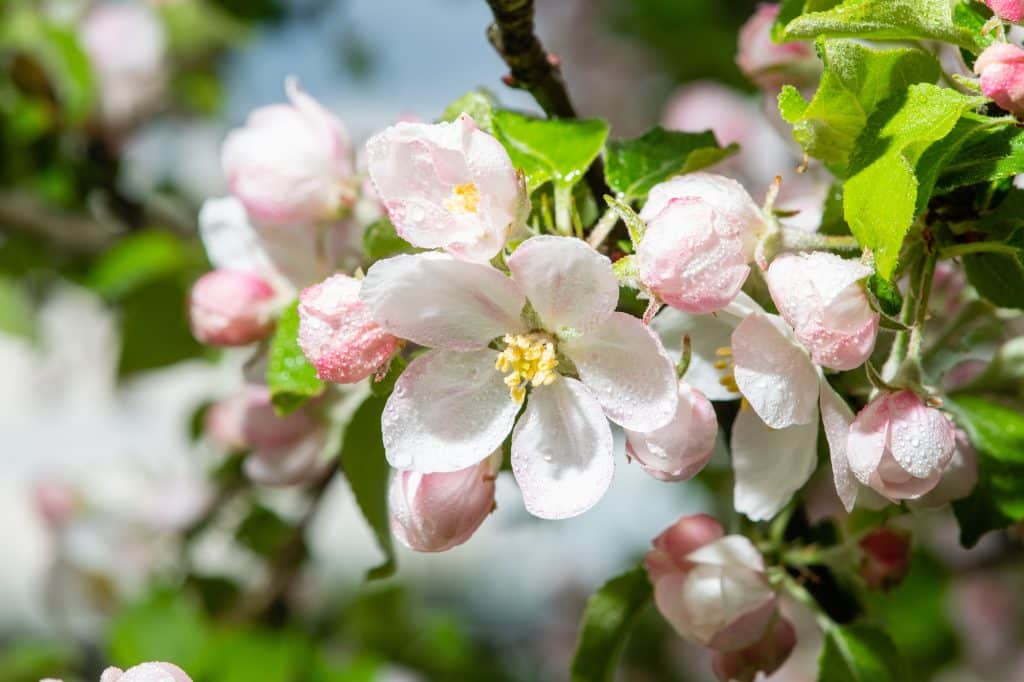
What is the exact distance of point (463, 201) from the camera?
600 mm

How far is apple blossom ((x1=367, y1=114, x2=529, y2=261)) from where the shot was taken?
595 millimetres

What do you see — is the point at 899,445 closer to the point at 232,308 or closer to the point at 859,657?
the point at 859,657

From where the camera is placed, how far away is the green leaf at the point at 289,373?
2.33ft

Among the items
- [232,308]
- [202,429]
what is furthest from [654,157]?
[202,429]

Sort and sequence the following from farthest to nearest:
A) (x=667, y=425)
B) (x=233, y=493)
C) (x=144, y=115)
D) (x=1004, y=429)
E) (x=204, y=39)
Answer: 1. (x=204, y=39)
2. (x=144, y=115)
3. (x=233, y=493)
4. (x=1004, y=429)
5. (x=667, y=425)

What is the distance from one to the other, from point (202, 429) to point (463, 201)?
3.38ft

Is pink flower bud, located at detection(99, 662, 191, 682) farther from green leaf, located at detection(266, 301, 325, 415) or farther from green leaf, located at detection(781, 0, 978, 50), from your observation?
green leaf, located at detection(781, 0, 978, 50)

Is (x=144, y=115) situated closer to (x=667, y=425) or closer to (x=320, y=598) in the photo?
(x=320, y=598)

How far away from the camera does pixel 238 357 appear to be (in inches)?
59.4

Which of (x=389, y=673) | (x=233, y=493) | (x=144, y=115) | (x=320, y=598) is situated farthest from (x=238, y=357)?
(x=320, y=598)

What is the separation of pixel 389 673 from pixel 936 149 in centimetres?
126

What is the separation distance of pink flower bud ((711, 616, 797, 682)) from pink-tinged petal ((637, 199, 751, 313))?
28cm

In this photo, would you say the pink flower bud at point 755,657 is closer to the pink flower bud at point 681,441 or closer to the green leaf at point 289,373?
the pink flower bud at point 681,441

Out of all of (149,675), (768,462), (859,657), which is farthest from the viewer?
(859,657)
